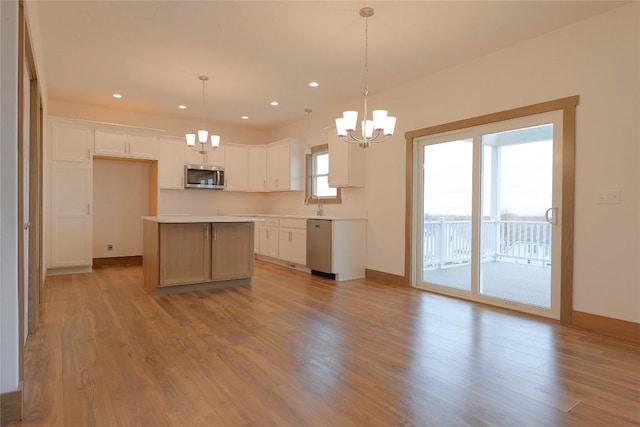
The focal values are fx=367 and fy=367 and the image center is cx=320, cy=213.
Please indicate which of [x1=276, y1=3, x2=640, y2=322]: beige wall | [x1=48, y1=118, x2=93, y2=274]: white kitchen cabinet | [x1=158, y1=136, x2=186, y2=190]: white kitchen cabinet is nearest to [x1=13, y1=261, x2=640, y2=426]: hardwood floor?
[x1=276, y1=3, x2=640, y2=322]: beige wall

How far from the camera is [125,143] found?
6.02 meters

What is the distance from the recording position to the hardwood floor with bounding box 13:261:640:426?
72.6 inches

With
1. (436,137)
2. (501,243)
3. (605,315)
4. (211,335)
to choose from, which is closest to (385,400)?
(211,335)

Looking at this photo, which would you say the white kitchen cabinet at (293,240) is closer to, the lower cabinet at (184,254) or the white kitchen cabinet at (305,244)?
the white kitchen cabinet at (305,244)

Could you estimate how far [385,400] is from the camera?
1.97 meters

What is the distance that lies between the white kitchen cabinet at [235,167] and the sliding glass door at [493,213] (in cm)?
392

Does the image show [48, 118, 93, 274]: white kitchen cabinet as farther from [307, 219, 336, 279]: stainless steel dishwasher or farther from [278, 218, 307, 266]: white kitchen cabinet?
[307, 219, 336, 279]: stainless steel dishwasher

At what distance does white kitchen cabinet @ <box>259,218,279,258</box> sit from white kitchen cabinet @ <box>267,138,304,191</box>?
2.53 ft

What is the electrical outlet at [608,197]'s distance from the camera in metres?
3.06

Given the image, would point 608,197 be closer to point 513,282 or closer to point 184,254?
point 513,282

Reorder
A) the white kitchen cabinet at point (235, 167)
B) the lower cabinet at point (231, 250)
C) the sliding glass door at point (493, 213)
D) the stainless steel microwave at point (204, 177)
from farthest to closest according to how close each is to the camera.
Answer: the white kitchen cabinet at point (235, 167)
the stainless steel microwave at point (204, 177)
the lower cabinet at point (231, 250)
the sliding glass door at point (493, 213)

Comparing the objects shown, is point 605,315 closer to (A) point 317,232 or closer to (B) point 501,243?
(B) point 501,243

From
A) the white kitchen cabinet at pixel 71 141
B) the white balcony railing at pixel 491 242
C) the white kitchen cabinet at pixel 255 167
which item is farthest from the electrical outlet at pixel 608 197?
the white kitchen cabinet at pixel 71 141

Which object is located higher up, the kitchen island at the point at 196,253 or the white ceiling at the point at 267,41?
the white ceiling at the point at 267,41
